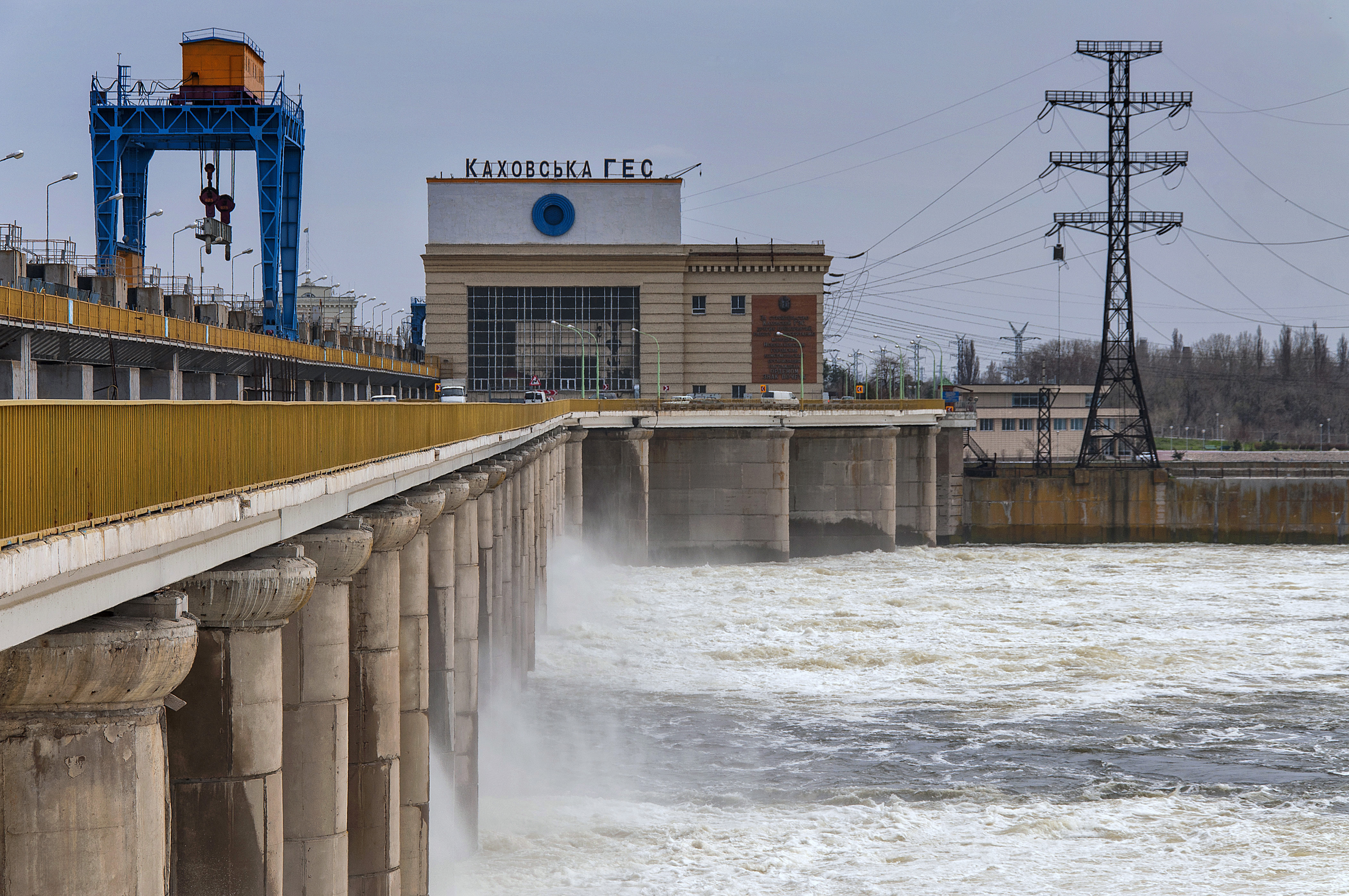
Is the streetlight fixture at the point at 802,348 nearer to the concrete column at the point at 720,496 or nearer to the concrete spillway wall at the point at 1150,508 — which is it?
the concrete spillway wall at the point at 1150,508

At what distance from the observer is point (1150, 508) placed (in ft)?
311

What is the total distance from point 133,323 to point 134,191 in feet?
97.5

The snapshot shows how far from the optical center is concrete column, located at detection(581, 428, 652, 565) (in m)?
74.1

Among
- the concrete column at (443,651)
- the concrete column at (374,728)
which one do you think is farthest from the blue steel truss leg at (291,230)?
the concrete column at (374,728)

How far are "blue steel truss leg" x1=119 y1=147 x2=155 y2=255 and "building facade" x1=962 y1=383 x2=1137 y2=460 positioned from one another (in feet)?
318

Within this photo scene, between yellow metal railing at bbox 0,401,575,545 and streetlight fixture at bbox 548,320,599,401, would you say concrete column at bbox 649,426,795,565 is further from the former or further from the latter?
yellow metal railing at bbox 0,401,575,545

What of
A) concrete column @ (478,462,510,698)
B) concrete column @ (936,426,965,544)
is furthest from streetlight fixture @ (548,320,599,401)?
concrete column @ (478,462,510,698)

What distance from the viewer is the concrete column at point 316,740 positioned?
1475cm

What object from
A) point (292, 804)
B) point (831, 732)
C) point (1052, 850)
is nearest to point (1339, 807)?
point (1052, 850)

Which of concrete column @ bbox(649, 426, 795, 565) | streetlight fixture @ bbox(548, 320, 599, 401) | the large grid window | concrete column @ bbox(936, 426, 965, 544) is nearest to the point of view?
concrete column @ bbox(649, 426, 795, 565)

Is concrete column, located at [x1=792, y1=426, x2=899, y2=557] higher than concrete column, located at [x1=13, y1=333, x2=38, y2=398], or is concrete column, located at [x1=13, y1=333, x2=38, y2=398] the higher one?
concrete column, located at [x1=13, y1=333, x2=38, y2=398]

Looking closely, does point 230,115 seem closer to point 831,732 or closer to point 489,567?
point 489,567

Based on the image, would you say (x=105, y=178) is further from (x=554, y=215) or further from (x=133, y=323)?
(x=554, y=215)

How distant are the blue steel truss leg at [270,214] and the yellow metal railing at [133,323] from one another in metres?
2.55
